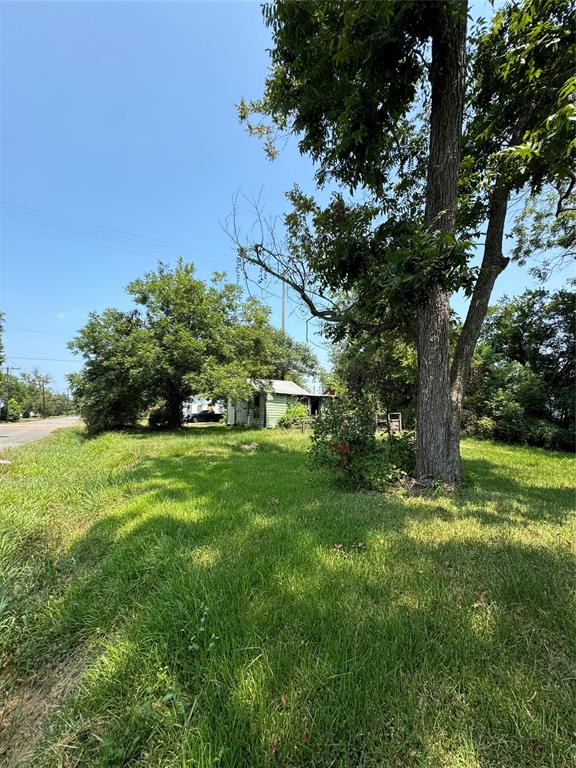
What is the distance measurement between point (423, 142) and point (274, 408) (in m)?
15.6

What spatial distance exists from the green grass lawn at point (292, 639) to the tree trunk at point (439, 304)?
127 centimetres

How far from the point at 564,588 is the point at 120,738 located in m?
2.70

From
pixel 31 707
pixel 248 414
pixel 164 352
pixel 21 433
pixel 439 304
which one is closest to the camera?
pixel 31 707

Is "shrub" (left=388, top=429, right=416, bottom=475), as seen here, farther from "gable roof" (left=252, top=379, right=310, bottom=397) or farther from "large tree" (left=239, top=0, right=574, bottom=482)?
"gable roof" (left=252, top=379, right=310, bottom=397)

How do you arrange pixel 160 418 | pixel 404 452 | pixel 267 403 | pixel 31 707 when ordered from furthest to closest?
pixel 267 403 → pixel 160 418 → pixel 404 452 → pixel 31 707

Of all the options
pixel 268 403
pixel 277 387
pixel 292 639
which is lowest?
pixel 292 639

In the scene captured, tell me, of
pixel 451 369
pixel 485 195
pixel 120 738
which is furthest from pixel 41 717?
pixel 485 195

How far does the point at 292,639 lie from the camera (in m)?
1.78

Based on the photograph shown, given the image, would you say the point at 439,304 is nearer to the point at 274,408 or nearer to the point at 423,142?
the point at 423,142

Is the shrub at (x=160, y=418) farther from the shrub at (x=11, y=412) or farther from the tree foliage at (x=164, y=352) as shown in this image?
the shrub at (x=11, y=412)

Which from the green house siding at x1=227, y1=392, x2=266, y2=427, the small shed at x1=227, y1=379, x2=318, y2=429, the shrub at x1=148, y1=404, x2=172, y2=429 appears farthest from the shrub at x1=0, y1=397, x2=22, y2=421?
the small shed at x1=227, y1=379, x2=318, y2=429

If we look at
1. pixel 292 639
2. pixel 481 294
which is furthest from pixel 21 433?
pixel 481 294

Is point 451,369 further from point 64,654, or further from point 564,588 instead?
point 64,654

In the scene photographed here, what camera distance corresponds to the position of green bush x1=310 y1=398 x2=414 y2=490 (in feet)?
16.8
